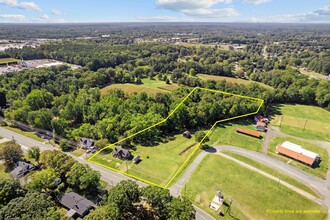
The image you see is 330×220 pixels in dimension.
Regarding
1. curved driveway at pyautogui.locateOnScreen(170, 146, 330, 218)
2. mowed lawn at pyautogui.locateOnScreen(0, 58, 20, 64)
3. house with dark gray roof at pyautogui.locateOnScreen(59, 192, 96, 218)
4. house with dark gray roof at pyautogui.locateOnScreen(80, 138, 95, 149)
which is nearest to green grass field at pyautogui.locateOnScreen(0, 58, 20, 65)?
mowed lawn at pyautogui.locateOnScreen(0, 58, 20, 64)

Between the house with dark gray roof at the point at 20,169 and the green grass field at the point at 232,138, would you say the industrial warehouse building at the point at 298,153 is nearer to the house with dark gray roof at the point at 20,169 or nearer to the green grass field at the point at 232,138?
the green grass field at the point at 232,138

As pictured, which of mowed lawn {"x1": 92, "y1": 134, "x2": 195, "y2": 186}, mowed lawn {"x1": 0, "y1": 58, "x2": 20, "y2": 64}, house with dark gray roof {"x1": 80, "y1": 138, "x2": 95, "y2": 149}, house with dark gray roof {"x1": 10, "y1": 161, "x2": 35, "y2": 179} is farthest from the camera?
mowed lawn {"x1": 0, "y1": 58, "x2": 20, "y2": 64}

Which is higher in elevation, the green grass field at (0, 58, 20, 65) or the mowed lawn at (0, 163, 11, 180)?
the green grass field at (0, 58, 20, 65)

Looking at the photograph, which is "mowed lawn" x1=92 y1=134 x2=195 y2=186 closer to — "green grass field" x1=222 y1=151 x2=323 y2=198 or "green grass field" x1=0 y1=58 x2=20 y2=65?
"green grass field" x1=222 y1=151 x2=323 y2=198

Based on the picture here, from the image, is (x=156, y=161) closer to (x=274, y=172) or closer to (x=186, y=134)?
(x=186, y=134)

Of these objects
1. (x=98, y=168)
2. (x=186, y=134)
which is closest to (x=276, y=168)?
(x=186, y=134)

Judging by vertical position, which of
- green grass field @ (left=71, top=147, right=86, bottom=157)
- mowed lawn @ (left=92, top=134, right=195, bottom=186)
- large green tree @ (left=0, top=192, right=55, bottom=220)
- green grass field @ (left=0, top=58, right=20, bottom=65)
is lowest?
mowed lawn @ (left=92, top=134, right=195, bottom=186)
